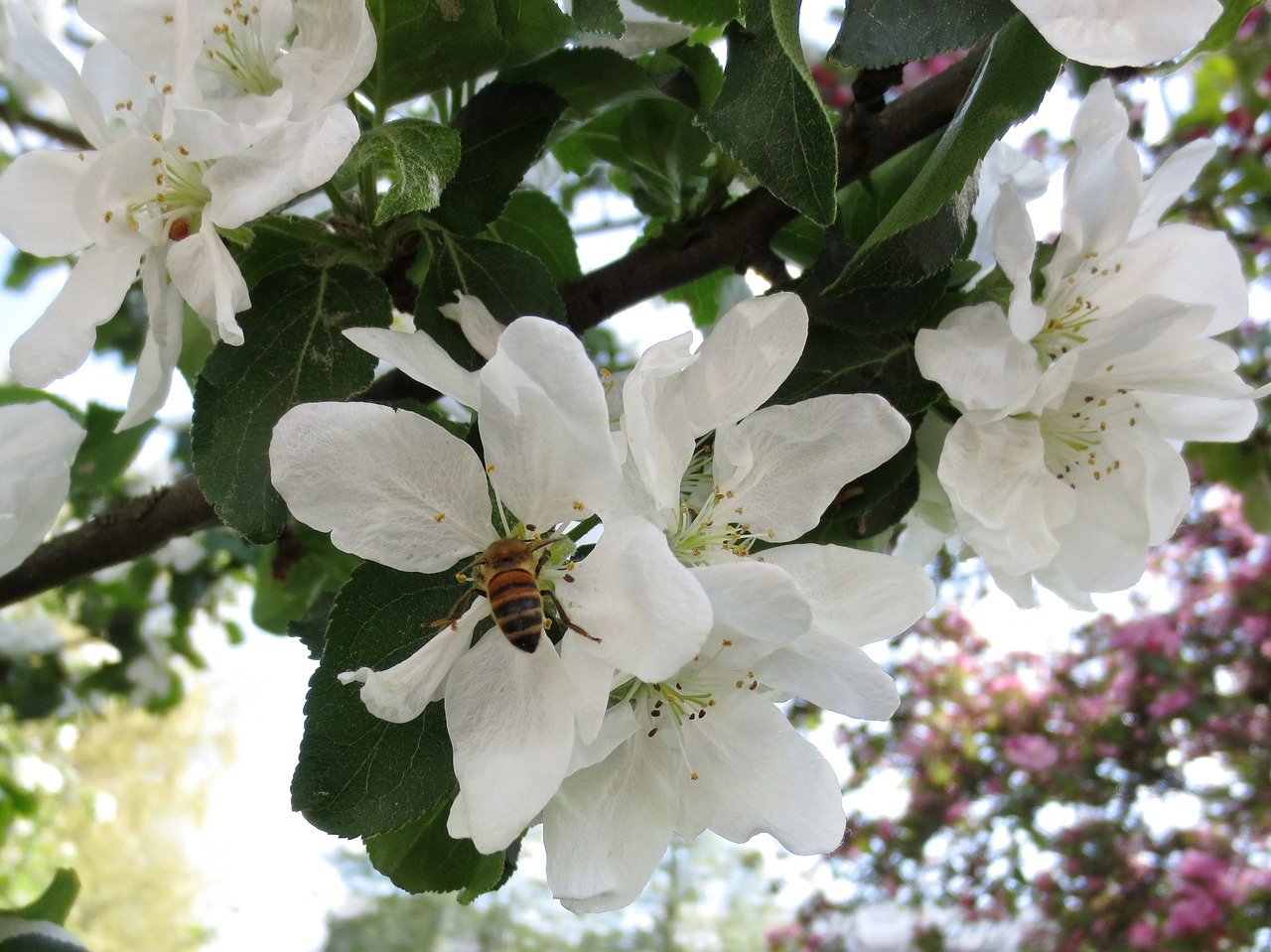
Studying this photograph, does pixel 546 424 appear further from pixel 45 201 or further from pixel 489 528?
pixel 45 201

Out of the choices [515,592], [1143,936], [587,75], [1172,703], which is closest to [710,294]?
[587,75]

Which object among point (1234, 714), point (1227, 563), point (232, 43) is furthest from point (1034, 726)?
point (232, 43)

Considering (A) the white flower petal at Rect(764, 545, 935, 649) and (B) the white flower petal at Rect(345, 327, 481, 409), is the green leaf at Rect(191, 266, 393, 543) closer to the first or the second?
(B) the white flower petal at Rect(345, 327, 481, 409)

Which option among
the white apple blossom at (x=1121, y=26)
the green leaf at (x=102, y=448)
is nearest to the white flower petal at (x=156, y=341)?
the white apple blossom at (x=1121, y=26)

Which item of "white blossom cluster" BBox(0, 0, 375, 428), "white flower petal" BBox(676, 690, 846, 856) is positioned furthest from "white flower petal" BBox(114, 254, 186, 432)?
"white flower petal" BBox(676, 690, 846, 856)

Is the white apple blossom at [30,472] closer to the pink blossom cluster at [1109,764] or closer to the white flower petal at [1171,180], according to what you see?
Answer: the white flower petal at [1171,180]
